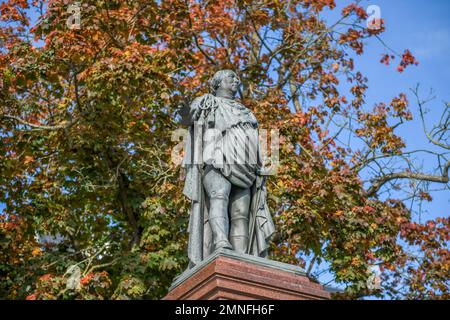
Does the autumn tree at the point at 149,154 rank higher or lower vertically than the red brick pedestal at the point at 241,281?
higher

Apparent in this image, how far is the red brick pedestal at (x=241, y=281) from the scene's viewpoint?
25.1 feet

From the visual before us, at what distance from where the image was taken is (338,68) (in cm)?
1783

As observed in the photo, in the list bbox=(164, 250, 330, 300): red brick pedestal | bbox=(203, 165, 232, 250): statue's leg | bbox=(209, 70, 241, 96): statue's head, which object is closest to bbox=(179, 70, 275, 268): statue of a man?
bbox=(203, 165, 232, 250): statue's leg

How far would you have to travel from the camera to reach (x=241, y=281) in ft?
25.3

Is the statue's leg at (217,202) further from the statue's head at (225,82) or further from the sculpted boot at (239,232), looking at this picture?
the statue's head at (225,82)

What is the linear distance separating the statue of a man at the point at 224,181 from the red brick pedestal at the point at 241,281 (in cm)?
47

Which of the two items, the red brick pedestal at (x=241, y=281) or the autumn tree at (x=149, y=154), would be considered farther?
the autumn tree at (x=149, y=154)

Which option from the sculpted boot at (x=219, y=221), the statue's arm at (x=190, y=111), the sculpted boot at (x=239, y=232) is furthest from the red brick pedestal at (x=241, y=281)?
the statue's arm at (x=190, y=111)

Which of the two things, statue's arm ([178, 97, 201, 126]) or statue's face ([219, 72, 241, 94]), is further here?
statue's face ([219, 72, 241, 94])

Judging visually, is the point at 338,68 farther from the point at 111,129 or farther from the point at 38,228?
the point at 38,228

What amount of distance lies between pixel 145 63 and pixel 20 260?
15.8 feet

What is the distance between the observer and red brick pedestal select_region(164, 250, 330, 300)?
25.1ft

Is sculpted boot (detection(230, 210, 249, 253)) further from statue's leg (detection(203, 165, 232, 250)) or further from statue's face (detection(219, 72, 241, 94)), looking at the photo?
statue's face (detection(219, 72, 241, 94))

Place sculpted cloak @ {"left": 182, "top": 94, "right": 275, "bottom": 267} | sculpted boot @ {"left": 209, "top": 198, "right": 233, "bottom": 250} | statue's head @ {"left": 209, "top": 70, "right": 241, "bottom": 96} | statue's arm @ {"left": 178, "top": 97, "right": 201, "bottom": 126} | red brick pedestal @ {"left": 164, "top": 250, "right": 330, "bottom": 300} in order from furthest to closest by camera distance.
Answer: statue's head @ {"left": 209, "top": 70, "right": 241, "bottom": 96}, statue's arm @ {"left": 178, "top": 97, "right": 201, "bottom": 126}, sculpted cloak @ {"left": 182, "top": 94, "right": 275, "bottom": 267}, sculpted boot @ {"left": 209, "top": 198, "right": 233, "bottom": 250}, red brick pedestal @ {"left": 164, "top": 250, "right": 330, "bottom": 300}
